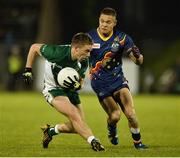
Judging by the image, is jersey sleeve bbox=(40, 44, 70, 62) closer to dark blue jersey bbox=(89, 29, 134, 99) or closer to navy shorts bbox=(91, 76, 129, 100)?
dark blue jersey bbox=(89, 29, 134, 99)

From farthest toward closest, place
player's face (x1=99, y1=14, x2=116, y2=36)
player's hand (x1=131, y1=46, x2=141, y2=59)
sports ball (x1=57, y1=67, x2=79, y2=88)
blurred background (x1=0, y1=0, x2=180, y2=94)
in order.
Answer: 1. blurred background (x1=0, y1=0, x2=180, y2=94)
2. player's face (x1=99, y1=14, x2=116, y2=36)
3. player's hand (x1=131, y1=46, x2=141, y2=59)
4. sports ball (x1=57, y1=67, x2=79, y2=88)

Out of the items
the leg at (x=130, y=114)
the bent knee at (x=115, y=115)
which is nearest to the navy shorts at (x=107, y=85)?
the leg at (x=130, y=114)

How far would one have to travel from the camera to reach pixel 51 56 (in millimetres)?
12156

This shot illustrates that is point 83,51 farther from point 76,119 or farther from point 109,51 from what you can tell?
point 109,51

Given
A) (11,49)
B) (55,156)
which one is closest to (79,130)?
(55,156)

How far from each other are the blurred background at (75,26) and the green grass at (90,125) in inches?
285

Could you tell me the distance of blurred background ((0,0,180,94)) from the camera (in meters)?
35.2

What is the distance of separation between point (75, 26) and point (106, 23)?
1054 inches

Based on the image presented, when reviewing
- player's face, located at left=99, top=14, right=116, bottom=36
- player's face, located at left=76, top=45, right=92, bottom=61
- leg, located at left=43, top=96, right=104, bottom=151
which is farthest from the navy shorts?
player's face, located at left=76, top=45, right=92, bottom=61

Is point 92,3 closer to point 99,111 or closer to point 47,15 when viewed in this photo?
point 47,15

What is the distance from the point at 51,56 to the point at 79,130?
45.9 inches

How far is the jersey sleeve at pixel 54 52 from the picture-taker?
39.7ft

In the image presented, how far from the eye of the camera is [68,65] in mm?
12086

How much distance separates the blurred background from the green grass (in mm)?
7239
